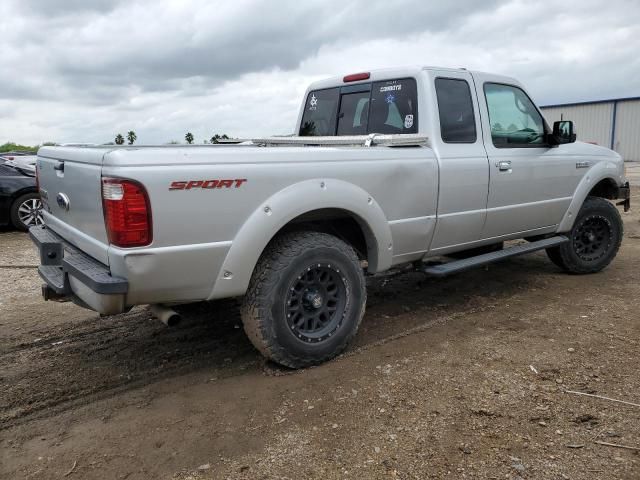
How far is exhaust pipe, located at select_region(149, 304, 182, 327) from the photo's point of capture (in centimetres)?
314

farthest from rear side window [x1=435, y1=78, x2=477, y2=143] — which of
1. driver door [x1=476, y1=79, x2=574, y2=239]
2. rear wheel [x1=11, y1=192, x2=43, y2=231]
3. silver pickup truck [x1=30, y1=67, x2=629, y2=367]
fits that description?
rear wheel [x1=11, y1=192, x2=43, y2=231]

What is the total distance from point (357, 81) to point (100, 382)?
3.13 m

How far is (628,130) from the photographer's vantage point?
28.7 metres

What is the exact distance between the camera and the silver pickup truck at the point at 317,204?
289cm

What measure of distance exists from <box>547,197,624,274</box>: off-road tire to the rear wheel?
26.0 ft

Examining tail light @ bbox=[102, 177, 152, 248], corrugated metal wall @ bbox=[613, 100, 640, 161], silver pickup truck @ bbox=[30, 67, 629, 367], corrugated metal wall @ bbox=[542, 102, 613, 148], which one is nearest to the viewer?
tail light @ bbox=[102, 177, 152, 248]

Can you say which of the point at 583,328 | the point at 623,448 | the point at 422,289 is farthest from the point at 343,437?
the point at 422,289

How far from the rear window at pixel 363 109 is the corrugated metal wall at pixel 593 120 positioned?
28.0m

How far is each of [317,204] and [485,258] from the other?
1962 millimetres

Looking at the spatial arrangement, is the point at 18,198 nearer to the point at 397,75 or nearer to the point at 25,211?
the point at 25,211

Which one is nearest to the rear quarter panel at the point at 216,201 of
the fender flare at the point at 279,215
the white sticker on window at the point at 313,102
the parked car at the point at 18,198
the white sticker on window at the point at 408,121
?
the fender flare at the point at 279,215

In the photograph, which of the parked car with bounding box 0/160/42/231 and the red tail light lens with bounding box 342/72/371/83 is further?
the parked car with bounding box 0/160/42/231

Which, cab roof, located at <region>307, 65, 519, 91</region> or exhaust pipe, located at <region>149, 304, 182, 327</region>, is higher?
cab roof, located at <region>307, 65, 519, 91</region>

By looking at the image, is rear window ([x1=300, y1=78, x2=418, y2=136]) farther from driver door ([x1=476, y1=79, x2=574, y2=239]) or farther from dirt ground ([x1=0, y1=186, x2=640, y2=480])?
dirt ground ([x1=0, y1=186, x2=640, y2=480])
